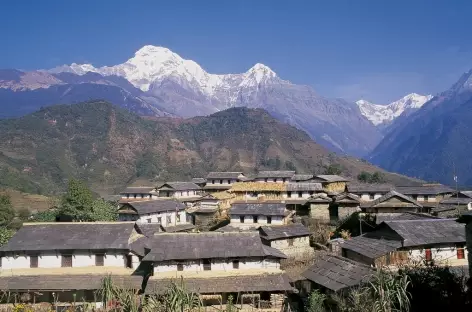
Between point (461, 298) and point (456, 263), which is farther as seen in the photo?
point (456, 263)

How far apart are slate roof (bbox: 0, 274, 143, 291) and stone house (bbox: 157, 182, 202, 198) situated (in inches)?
1796

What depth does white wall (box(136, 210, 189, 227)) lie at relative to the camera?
188ft

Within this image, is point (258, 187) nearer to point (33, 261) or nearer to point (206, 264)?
point (206, 264)

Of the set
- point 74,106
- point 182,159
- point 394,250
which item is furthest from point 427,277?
point 74,106

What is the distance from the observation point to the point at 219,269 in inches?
1178

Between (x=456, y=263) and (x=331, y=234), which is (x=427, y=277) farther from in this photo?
(x=331, y=234)

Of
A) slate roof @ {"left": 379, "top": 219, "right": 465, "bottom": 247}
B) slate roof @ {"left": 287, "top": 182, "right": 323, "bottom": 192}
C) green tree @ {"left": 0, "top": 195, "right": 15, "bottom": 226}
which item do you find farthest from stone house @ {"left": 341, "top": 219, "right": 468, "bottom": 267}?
green tree @ {"left": 0, "top": 195, "right": 15, "bottom": 226}

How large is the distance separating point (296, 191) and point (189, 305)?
47613 millimetres

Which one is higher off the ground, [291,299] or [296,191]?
[296,191]

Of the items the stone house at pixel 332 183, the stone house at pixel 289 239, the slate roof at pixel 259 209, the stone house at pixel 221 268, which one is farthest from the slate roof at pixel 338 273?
the stone house at pixel 332 183

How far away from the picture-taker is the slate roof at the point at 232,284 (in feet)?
89.1

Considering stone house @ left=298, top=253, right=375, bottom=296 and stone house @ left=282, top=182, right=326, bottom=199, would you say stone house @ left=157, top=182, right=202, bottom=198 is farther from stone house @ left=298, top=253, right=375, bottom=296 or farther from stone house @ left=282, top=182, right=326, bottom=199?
stone house @ left=298, top=253, right=375, bottom=296

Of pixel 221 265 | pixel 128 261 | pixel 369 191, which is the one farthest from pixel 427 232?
pixel 369 191

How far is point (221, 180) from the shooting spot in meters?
79.6
